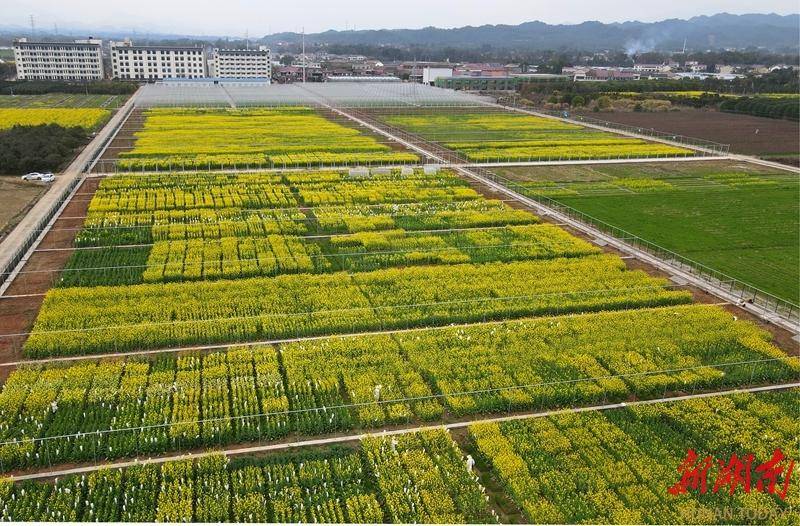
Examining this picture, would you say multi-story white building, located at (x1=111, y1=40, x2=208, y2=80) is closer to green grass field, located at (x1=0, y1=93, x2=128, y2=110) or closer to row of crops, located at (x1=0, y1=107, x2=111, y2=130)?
green grass field, located at (x1=0, y1=93, x2=128, y2=110)

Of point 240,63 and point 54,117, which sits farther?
point 240,63

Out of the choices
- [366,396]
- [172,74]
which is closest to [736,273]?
[366,396]

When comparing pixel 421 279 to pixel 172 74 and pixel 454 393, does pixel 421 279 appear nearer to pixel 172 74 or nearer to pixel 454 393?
pixel 454 393

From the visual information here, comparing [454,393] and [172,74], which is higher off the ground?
[172,74]

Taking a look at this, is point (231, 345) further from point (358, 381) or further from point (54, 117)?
point (54, 117)

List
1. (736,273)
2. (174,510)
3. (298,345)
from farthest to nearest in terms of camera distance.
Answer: (736,273) < (298,345) < (174,510)

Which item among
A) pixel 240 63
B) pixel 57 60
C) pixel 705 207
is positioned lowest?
pixel 705 207

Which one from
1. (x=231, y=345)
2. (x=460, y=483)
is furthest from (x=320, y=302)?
(x=460, y=483)
